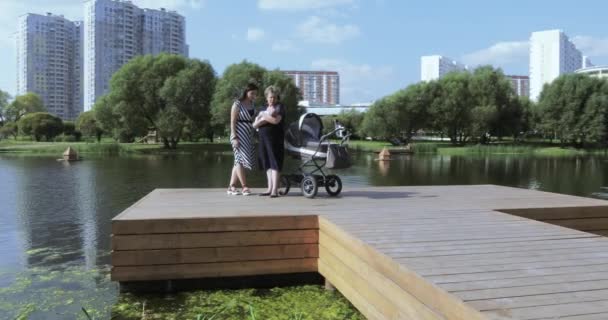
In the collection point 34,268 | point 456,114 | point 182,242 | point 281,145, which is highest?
point 456,114

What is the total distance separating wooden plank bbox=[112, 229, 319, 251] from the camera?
16.4 ft

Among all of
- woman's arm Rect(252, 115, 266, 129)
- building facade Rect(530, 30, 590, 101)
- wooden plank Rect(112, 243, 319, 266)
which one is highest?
building facade Rect(530, 30, 590, 101)

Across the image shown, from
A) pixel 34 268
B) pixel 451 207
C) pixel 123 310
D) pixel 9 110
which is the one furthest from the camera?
pixel 9 110

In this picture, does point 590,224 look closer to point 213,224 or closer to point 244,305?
point 244,305

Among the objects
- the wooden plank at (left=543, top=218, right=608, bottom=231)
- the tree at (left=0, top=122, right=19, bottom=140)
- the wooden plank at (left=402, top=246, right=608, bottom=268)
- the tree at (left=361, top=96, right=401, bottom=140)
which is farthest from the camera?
the tree at (left=0, top=122, right=19, bottom=140)

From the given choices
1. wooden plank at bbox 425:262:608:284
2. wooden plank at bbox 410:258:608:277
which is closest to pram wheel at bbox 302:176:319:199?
wooden plank at bbox 410:258:608:277

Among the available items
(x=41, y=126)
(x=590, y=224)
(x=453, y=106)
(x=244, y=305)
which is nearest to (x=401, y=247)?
(x=244, y=305)

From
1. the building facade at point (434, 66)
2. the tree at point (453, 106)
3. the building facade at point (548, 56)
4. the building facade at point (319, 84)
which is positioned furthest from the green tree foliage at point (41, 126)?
the building facade at point (548, 56)

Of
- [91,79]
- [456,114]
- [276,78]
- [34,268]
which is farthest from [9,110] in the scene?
[34,268]

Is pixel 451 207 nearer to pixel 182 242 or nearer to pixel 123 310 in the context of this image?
pixel 182 242

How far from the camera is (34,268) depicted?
667 centimetres

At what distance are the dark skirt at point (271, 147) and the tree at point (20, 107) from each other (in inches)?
3307

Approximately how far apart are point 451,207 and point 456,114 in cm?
5494

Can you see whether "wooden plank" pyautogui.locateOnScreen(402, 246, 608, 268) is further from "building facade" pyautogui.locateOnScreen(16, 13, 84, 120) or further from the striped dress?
"building facade" pyautogui.locateOnScreen(16, 13, 84, 120)
